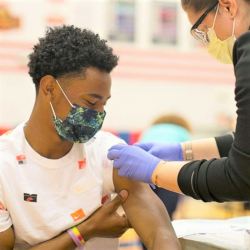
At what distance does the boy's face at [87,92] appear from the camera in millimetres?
1697

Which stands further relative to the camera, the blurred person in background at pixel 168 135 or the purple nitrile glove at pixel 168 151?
the blurred person in background at pixel 168 135

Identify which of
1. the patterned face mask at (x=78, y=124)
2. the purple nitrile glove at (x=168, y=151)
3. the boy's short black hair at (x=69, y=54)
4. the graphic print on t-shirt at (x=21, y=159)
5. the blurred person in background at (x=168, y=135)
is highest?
the boy's short black hair at (x=69, y=54)

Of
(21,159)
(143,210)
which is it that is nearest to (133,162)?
(143,210)

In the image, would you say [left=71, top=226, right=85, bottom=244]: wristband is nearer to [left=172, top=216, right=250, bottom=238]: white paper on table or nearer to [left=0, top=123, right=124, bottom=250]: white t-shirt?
[left=0, top=123, right=124, bottom=250]: white t-shirt

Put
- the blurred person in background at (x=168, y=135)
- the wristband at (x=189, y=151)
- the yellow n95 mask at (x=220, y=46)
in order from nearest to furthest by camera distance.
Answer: the yellow n95 mask at (x=220, y=46), the wristband at (x=189, y=151), the blurred person in background at (x=168, y=135)

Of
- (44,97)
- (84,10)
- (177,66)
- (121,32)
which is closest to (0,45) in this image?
(84,10)

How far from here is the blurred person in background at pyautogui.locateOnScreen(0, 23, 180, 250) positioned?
168 cm

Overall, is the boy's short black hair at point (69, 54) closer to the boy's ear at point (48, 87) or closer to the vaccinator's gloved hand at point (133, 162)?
the boy's ear at point (48, 87)

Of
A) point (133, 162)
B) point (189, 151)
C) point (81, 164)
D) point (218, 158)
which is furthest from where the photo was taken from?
point (189, 151)

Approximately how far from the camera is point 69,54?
170cm

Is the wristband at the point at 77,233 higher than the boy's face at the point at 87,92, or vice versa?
the boy's face at the point at 87,92

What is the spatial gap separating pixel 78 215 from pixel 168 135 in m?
1.82

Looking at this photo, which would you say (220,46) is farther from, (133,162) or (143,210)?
(143,210)

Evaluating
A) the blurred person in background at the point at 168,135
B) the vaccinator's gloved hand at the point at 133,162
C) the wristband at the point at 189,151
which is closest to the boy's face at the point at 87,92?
the vaccinator's gloved hand at the point at 133,162
